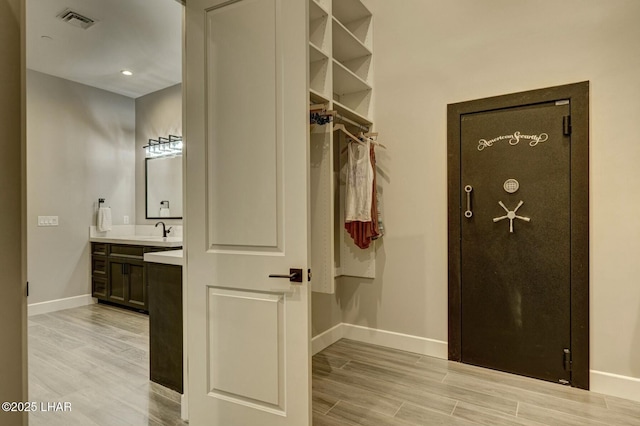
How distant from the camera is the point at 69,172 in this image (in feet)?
15.3

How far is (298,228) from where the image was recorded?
1.68 m

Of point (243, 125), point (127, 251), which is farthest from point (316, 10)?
point (127, 251)

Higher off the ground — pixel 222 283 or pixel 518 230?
pixel 518 230

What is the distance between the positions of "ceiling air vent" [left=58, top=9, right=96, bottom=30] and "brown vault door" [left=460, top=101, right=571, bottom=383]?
359cm

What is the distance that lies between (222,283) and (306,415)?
2.52 ft

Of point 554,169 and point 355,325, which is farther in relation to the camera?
point 355,325

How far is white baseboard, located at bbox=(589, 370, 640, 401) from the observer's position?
2254 mm

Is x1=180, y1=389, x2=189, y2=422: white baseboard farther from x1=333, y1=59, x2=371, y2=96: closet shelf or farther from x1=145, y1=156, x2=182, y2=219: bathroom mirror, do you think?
x1=145, y1=156, x2=182, y2=219: bathroom mirror

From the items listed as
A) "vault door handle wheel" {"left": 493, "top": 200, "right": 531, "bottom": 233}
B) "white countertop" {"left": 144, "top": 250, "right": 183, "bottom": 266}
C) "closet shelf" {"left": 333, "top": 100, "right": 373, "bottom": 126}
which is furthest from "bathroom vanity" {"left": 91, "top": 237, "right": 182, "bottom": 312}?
"vault door handle wheel" {"left": 493, "top": 200, "right": 531, "bottom": 233}

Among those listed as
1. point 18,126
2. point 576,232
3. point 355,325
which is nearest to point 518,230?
point 576,232

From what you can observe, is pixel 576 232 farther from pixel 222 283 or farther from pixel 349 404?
pixel 222 283

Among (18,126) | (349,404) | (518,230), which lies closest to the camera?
(18,126)

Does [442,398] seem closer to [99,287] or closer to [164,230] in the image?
[164,230]

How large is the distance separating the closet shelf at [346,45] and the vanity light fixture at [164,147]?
8.82ft
